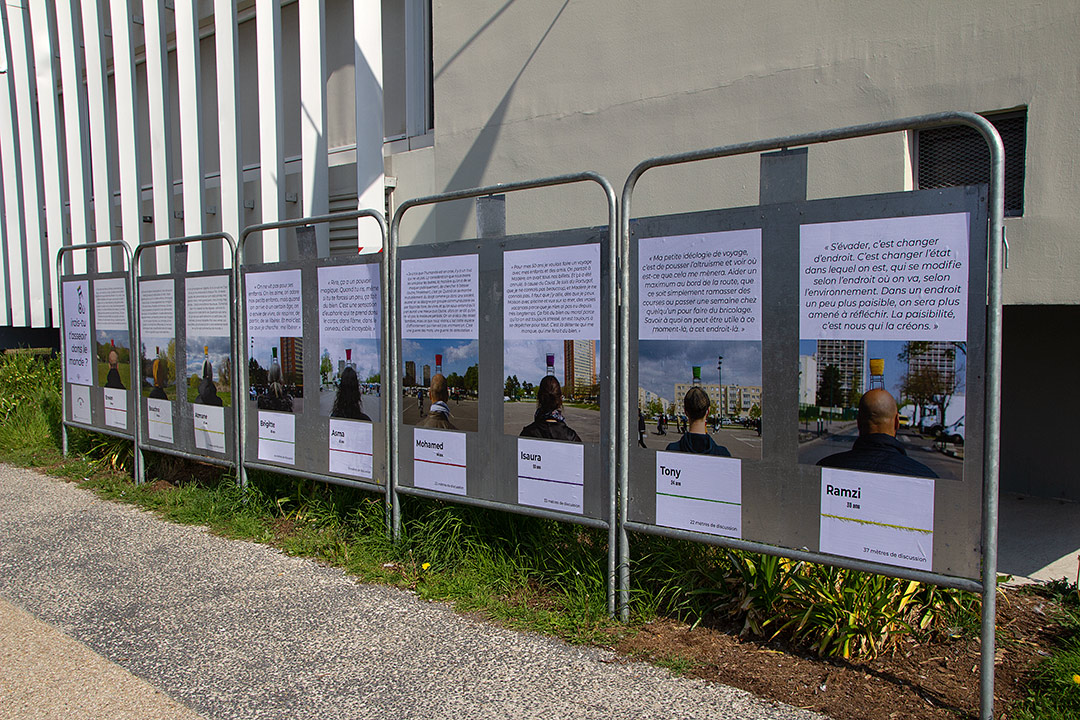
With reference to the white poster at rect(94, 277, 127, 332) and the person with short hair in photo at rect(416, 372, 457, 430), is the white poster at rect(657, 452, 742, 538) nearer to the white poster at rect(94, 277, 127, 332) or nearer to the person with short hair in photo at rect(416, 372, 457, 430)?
the person with short hair in photo at rect(416, 372, 457, 430)

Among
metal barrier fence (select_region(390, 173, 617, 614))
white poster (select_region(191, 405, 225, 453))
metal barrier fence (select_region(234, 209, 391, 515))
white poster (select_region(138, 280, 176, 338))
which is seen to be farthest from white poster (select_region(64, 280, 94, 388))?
metal barrier fence (select_region(390, 173, 617, 614))

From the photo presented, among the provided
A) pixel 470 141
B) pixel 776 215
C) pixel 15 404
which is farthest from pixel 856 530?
pixel 15 404

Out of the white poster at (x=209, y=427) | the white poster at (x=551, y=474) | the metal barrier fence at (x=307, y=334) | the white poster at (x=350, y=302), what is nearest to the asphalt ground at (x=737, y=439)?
the white poster at (x=551, y=474)

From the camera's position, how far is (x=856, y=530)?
335 cm

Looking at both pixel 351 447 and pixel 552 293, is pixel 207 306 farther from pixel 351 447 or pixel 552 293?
pixel 552 293

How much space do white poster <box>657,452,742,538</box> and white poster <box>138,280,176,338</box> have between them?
15.8 ft

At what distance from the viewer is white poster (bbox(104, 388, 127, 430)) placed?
24.8ft

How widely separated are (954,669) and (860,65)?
3.89m

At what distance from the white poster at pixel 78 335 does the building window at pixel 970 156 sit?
7.45m

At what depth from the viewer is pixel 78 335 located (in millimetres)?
8211

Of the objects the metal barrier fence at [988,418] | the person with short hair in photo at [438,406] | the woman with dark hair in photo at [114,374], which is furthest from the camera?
the woman with dark hair in photo at [114,374]

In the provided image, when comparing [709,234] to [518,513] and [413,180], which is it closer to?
[518,513]

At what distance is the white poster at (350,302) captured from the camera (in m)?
5.29

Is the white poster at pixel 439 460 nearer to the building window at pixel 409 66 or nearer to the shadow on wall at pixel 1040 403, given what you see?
the shadow on wall at pixel 1040 403
